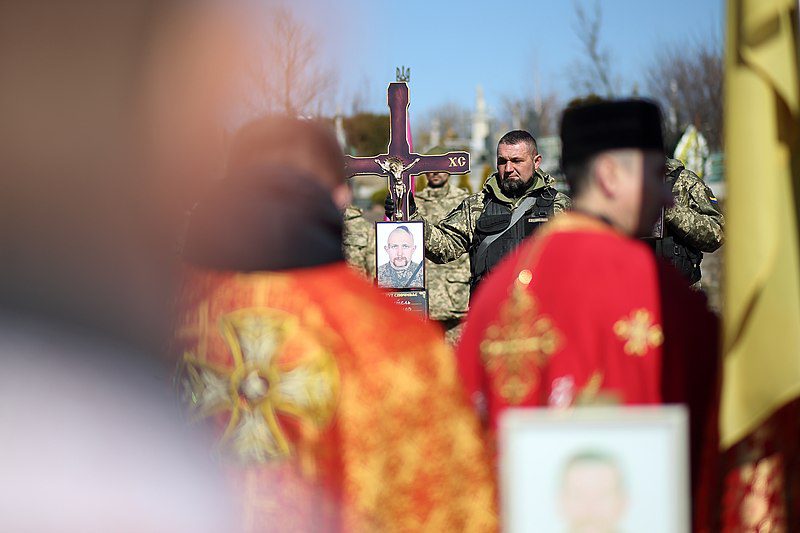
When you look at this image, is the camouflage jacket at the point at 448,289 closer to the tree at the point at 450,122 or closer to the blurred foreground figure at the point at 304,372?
the blurred foreground figure at the point at 304,372

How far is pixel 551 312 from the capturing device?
9.50 feet

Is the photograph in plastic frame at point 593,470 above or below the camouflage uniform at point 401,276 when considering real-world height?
below

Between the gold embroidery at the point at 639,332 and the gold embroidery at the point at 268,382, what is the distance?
30.5 inches

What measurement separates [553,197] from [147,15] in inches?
203

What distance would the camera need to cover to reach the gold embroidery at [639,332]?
285cm

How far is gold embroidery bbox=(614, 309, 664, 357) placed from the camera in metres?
2.85

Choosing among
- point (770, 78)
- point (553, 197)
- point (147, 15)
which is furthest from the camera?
point (553, 197)

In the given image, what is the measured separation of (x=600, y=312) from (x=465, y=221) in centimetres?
506

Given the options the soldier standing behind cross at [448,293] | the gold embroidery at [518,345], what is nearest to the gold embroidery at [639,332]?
the gold embroidery at [518,345]

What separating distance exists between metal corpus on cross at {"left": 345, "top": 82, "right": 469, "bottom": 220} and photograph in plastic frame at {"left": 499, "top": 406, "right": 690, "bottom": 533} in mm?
7769

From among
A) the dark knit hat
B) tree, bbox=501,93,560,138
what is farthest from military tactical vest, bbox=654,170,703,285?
tree, bbox=501,93,560,138

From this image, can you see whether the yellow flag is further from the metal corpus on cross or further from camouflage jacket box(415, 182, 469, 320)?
the metal corpus on cross

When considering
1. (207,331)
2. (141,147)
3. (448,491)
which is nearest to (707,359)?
(448,491)

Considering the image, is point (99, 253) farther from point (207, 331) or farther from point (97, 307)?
point (207, 331)
